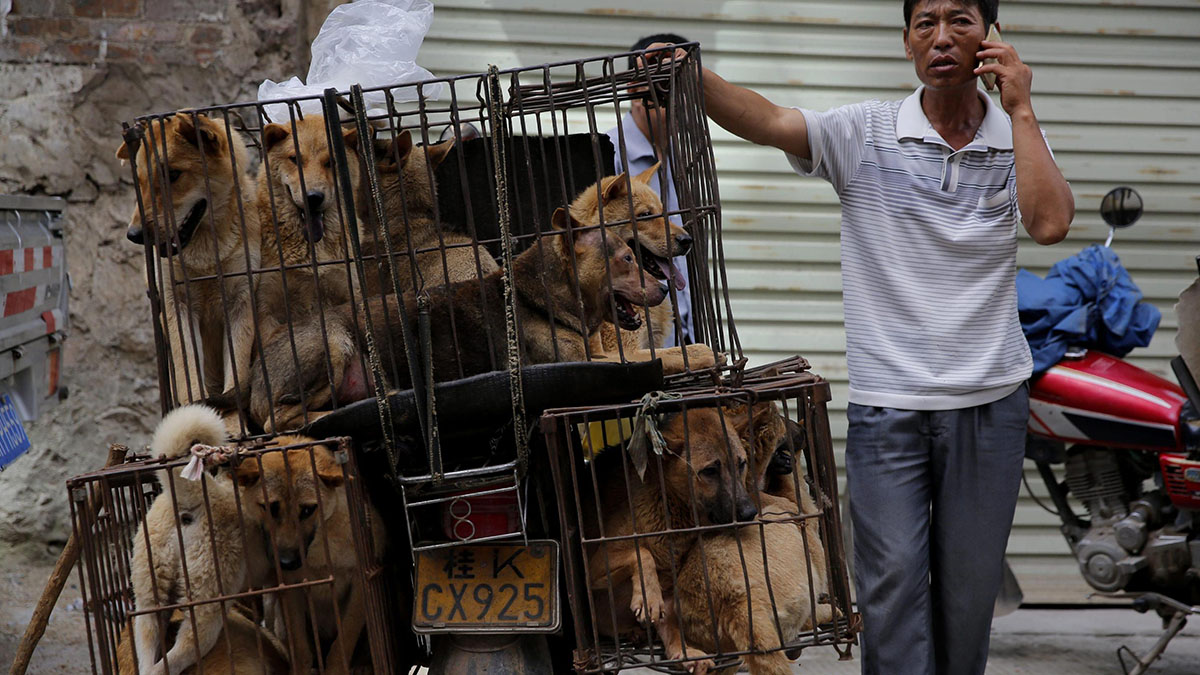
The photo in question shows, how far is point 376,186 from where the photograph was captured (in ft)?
8.12

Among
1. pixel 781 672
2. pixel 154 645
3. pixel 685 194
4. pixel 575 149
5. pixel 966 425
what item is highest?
pixel 575 149

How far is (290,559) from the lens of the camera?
271 centimetres

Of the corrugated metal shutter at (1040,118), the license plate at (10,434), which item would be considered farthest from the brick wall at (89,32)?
the corrugated metal shutter at (1040,118)

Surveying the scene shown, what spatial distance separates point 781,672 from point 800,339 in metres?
3.77

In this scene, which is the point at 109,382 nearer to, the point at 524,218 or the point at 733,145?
the point at 524,218

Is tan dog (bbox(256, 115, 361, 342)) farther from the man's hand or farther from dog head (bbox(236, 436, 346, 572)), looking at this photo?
the man's hand

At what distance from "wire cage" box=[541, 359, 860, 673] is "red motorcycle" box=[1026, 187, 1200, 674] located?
226 cm

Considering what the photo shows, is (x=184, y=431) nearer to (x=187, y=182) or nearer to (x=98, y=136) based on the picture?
(x=187, y=182)

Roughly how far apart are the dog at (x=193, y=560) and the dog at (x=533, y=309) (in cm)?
51

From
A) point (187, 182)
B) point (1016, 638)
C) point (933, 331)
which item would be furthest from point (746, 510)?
point (1016, 638)

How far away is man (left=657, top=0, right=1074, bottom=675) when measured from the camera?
2.97 metres

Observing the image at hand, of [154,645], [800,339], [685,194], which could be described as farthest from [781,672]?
[800,339]

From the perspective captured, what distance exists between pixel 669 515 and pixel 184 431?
1.14 m

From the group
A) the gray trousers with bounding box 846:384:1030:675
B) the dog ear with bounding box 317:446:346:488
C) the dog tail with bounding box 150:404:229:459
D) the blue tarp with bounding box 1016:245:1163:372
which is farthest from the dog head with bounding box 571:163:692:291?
the blue tarp with bounding box 1016:245:1163:372
